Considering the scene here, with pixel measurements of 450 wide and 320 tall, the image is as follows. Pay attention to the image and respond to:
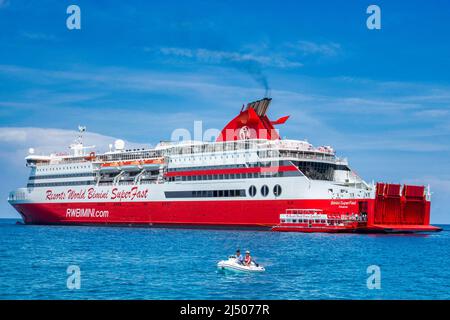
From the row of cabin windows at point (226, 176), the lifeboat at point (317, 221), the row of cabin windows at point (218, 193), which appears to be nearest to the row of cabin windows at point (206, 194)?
the row of cabin windows at point (218, 193)

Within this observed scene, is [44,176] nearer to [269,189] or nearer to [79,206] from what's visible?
[79,206]

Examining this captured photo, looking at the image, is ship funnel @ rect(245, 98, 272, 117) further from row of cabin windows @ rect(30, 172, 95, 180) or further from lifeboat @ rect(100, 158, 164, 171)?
row of cabin windows @ rect(30, 172, 95, 180)

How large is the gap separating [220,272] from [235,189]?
3415 centimetres

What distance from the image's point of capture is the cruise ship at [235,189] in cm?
6525

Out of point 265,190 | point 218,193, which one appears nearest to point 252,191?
point 265,190

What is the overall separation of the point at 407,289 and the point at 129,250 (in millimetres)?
25579

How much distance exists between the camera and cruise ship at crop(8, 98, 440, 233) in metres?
65.2

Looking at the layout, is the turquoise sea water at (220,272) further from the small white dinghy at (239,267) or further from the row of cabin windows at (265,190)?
the row of cabin windows at (265,190)

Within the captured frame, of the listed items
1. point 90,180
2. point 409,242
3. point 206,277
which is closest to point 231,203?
point 409,242

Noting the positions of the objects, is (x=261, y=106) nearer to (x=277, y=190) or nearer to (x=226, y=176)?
(x=226, y=176)

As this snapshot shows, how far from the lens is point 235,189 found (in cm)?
7219

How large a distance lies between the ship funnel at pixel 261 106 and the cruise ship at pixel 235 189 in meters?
0.13

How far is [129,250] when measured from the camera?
171 feet

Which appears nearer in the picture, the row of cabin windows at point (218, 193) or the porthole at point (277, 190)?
the porthole at point (277, 190)
